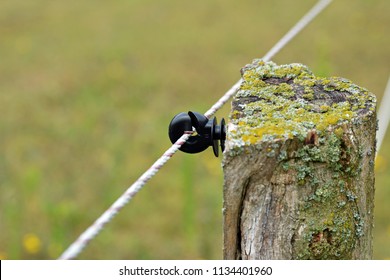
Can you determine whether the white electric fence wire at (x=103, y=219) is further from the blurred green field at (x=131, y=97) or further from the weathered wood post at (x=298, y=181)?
the blurred green field at (x=131, y=97)

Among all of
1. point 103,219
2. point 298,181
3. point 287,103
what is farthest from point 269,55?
point 103,219

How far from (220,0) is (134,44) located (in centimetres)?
192

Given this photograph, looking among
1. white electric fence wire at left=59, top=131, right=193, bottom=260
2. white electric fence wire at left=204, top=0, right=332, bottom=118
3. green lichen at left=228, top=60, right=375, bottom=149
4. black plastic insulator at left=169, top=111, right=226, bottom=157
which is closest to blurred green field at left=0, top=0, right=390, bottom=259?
white electric fence wire at left=204, top=0, right=332, bottom=118

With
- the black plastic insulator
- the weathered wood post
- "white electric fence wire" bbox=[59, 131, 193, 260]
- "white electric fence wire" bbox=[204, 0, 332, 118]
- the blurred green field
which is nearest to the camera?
"white electric fence wire" bbox=[59, 131, 193, 260]

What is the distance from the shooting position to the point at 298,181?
1.21 metres

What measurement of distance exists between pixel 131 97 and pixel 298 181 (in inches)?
197

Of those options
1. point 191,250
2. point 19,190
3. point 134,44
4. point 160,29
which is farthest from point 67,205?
point 160,29

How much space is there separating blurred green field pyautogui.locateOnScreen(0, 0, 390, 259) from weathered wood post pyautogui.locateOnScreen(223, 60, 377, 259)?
203 centimetres

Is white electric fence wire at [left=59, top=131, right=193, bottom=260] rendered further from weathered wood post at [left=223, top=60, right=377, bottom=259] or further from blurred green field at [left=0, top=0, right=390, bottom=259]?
blurred green field at [left=0, top=0, right=390, bottom=259]

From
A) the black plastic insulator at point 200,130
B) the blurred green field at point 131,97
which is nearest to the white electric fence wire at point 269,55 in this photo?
the black plastic insulator at point 200,130

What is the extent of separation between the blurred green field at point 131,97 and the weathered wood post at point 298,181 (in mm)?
2030

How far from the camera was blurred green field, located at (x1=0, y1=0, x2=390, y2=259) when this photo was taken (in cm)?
398

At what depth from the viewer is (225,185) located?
119 cm

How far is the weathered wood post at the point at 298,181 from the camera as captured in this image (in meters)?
1.19
